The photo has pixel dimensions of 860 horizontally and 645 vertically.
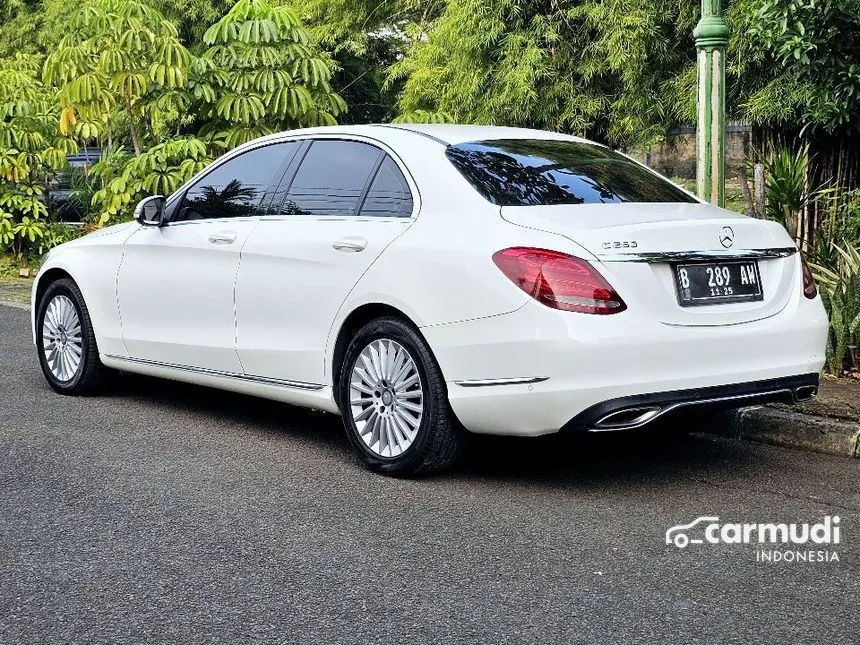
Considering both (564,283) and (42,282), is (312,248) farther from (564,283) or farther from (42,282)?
(42,282)

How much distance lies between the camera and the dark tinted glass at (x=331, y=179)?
6.21 m

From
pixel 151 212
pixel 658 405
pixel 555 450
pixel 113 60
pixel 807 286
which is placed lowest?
pixel 555 450

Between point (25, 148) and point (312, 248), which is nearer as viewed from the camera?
point (312, 248)

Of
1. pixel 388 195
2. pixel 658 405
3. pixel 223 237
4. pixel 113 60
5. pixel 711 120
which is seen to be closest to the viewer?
pixel 658 405

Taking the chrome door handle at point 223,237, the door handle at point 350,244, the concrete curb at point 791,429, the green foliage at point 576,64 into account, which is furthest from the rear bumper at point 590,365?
the green foliage at point 576,64

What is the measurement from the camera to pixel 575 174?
599 cm

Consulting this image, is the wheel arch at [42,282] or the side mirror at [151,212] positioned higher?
the side mirror at [151,212]

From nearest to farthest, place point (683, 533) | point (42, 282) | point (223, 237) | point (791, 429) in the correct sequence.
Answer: point (683, 533), point (791, 429), point (223, 237), point (42, 282)

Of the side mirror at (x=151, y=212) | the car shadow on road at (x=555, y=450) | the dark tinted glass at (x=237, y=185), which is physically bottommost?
the car shadow on road at (x=555, y=450)

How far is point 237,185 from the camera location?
22.8 ft

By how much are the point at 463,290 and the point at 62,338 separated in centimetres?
357

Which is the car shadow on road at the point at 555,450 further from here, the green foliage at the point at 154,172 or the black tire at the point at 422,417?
the green foliage at the point at 154,172

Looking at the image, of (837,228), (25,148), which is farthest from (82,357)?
(25,148)

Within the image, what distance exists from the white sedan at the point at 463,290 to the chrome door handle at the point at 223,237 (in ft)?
0.04
